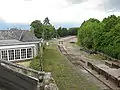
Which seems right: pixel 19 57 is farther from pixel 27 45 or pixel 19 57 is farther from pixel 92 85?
pixel 92 85

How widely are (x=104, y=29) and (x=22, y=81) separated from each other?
41523 millimetres

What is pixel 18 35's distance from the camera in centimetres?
3969

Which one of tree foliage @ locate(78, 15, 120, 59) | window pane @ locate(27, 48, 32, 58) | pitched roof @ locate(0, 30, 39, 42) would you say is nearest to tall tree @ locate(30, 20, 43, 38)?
tree foliage @ locate(78, 15, 120, 59)

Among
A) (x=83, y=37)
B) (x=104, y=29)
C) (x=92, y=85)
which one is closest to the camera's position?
(x=92, y=85)

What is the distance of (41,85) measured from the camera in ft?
33.1

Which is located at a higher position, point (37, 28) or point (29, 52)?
point (37, 28)

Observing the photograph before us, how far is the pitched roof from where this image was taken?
38.1 metres

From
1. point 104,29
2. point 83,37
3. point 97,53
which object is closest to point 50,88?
point 104,29

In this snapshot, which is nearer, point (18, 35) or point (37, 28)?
point (18, 35)

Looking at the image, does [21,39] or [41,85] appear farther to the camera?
[21,39]

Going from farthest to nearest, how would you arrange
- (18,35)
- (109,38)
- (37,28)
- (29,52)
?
1. (37,28)
2. (109,38)
3. (18,35)
4. (29,52)

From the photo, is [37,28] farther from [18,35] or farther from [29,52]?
[29,52]

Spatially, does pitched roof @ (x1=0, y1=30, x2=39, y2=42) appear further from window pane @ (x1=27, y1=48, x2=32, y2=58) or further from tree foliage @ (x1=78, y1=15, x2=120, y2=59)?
tree foliage @ (x1=78, y1=15, x2=120, y2=59)

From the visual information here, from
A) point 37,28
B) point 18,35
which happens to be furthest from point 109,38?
point 37,28
